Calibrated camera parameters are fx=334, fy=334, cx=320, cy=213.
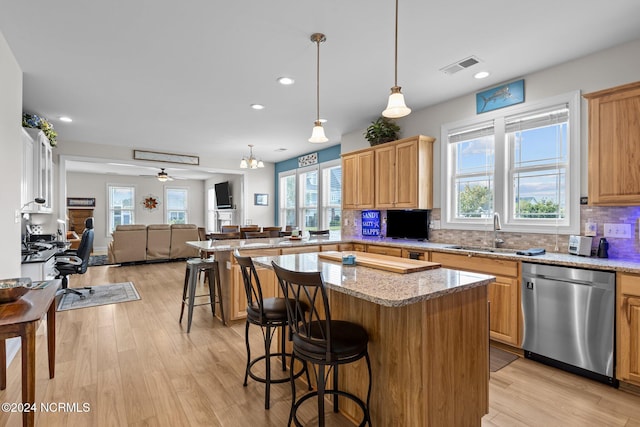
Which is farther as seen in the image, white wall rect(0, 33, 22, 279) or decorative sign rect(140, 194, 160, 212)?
decorative sign rect(140, 194, 160, 212)

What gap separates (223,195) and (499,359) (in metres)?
8.56

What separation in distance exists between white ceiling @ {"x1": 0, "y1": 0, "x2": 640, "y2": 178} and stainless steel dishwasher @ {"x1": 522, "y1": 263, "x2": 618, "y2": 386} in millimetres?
1921

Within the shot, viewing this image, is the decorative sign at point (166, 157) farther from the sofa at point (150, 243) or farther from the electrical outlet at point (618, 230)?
the electrical outlet at point (618, 230)

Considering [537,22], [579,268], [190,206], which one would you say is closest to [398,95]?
[537,22]

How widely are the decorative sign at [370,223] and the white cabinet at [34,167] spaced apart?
174 inches

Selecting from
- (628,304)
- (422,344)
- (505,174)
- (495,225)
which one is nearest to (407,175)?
(505,174)

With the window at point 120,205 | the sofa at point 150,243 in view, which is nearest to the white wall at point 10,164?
the sofa at point 150,243

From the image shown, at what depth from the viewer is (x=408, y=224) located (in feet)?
15.5

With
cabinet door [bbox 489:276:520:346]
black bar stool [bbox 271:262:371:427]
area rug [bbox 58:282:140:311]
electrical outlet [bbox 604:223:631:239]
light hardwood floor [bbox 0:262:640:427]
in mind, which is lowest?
light hardwood floor [bbox 0:262:640:427]

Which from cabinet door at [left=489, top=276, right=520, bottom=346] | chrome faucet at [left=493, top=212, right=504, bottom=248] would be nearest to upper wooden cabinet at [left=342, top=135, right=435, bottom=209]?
chrome faucet at [left=493, top=212, right=504, bottom=248]

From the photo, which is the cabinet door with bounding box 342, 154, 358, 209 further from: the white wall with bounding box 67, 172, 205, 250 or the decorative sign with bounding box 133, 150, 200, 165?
the white wall with bounding box 67, 172, 205, 250

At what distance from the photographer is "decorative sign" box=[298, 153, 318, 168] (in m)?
7.49

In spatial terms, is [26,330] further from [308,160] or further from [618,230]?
[308,160]

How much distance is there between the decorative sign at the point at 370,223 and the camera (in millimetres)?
5277
